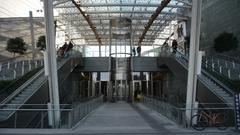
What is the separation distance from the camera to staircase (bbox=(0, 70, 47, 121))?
1802 cm

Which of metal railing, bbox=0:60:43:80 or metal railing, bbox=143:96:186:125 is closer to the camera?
metal railing, bbox=143:96:186:125

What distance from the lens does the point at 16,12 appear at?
158 feet

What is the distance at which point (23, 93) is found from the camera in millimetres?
20922

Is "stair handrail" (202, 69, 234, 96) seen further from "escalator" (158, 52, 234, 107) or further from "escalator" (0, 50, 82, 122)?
"escalator" (0, 50, 82, 122)

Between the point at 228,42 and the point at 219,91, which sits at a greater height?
the point at 228,42

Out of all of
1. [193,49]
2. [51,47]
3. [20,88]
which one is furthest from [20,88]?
[193,49]

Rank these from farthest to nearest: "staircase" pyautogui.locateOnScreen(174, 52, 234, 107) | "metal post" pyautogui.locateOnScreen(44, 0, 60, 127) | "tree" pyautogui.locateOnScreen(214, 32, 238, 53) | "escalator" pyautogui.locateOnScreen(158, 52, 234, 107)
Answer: "tree" pyautogui.locateOnScreen(214, 32, 238, 53)
"escalator" pyautogui.locateOnScreen(158, 52, 234, 107)
"staircase" pyautogui.locateOnScreen(174, 52, 234, 107)
"metal post" pyautogui.locateOnScreen(44, 0, 60, 127)

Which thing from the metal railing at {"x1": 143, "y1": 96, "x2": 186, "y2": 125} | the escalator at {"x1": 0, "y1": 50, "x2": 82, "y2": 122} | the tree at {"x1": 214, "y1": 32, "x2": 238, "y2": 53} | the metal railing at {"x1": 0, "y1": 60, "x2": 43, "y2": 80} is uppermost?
the tree at {"x1": 214, "y1": 32, "x2": 238, "y2": 53}

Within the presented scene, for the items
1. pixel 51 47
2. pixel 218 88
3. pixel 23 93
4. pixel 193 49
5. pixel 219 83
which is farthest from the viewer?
pixel 219 83

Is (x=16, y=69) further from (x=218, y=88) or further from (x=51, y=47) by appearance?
(x=218, y=88)

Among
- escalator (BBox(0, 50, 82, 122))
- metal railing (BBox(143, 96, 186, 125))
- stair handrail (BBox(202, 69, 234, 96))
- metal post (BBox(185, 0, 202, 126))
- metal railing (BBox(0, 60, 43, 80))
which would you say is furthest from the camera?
metal railing (BBox(0, 60, 43, 80))

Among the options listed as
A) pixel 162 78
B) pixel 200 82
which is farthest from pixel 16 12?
pixel 200 82

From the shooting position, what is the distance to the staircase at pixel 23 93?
18016mm

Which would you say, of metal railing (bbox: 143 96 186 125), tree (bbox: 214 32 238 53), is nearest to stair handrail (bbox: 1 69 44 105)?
metal railing (bbox: 143 96 186 125)
